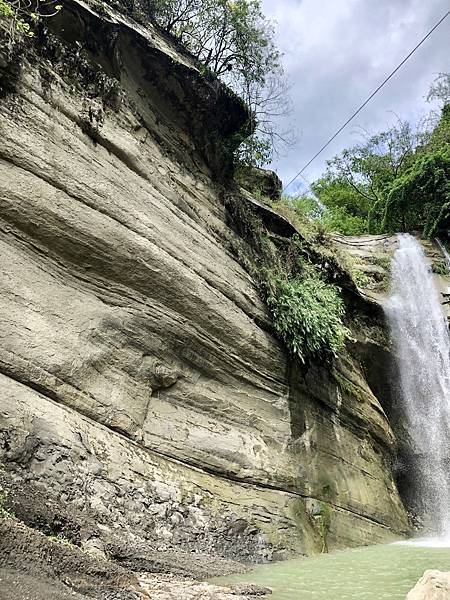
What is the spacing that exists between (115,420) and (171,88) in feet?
23.4

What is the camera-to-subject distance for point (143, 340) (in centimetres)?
730

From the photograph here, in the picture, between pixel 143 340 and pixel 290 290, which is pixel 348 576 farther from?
pixel 290 290

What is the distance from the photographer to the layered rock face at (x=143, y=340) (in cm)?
576

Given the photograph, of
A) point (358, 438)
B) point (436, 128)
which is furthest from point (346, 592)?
point (436, 128)

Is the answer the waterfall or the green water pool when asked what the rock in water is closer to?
the green water pool

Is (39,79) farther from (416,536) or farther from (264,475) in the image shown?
(416,536)

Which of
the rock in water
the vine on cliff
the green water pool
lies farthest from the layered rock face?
the rock in water

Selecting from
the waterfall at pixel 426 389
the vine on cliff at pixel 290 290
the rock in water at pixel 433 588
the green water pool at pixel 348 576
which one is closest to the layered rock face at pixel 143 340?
the vine on cliff at pixel 290 290

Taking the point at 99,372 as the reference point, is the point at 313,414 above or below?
above

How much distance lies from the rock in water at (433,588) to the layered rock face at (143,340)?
9.79 feet

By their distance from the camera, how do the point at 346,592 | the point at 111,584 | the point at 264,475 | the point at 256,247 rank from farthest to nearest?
the point at 256,247 → the point at 264,475 → the point at 346,592 → the point at 111,584

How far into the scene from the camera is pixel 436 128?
24.9 meters

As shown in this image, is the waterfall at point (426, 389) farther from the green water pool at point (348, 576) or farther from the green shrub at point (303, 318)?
the green water pool at point (348, 576)

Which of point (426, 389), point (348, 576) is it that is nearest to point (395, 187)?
point (426, 389)
